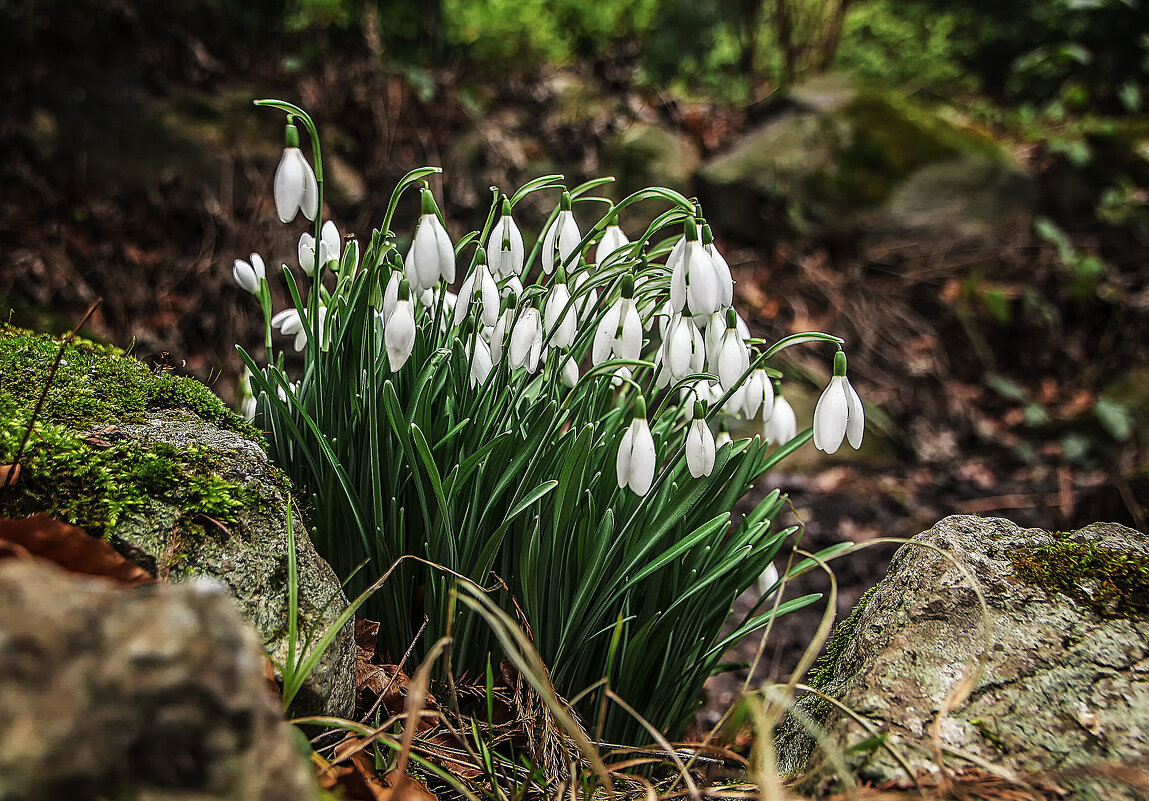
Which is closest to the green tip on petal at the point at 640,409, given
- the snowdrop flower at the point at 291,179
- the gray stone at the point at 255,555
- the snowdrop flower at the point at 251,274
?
the gray stone at the point at 255,555

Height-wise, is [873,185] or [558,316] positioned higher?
[873,185]

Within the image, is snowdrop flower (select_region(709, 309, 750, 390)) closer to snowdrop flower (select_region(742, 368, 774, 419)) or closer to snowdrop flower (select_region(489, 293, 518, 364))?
snowdrop flower (select_region(742, 368, 774, 419))

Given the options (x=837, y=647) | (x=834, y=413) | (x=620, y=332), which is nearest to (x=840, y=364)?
(x=834, y=413)

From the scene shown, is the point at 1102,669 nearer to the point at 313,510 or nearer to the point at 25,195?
the point at 313,510

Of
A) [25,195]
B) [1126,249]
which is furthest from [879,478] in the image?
[25,195]

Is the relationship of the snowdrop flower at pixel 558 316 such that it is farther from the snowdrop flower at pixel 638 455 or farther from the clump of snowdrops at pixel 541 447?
the snowdrop flower at pixel 638 455

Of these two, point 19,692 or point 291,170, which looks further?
point 291,170

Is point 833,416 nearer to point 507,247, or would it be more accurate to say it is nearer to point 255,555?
point 507,247
